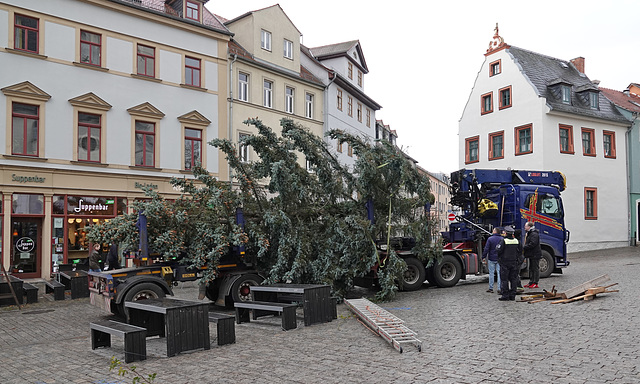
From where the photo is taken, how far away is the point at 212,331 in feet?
32.2

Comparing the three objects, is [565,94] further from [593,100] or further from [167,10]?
[167,10]

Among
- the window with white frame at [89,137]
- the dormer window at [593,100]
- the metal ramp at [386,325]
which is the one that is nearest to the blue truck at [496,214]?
the metal ramp at [386,325]

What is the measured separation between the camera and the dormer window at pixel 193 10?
969 inches

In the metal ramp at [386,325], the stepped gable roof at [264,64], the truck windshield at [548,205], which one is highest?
the stepped gable roof at [264,64]

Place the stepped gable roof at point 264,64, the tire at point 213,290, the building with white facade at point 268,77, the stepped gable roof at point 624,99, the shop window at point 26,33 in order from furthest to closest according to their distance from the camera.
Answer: the stepped gable roof at point 624,99, the stepped gable roof at point 264,64, the building with white facade at point 268,77, the shop window at point 26,33, the tire at point 213,290

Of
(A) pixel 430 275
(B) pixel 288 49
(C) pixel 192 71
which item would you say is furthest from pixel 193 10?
(A) pixel 430 275

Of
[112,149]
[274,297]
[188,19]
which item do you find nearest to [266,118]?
[188,19]

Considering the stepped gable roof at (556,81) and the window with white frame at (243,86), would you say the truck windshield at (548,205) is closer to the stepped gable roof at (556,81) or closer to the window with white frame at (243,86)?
the window with white frame at (243,86)

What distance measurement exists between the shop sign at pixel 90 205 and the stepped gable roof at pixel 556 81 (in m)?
24.0

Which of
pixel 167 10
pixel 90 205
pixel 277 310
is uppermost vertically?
pixel 167 10

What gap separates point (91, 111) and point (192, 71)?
5.16 metres

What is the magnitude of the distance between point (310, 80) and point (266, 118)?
15.0ft

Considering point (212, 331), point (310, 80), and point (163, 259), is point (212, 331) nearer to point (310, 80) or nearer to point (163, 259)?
point (163, 259)

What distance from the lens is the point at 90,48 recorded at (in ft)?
69.4
